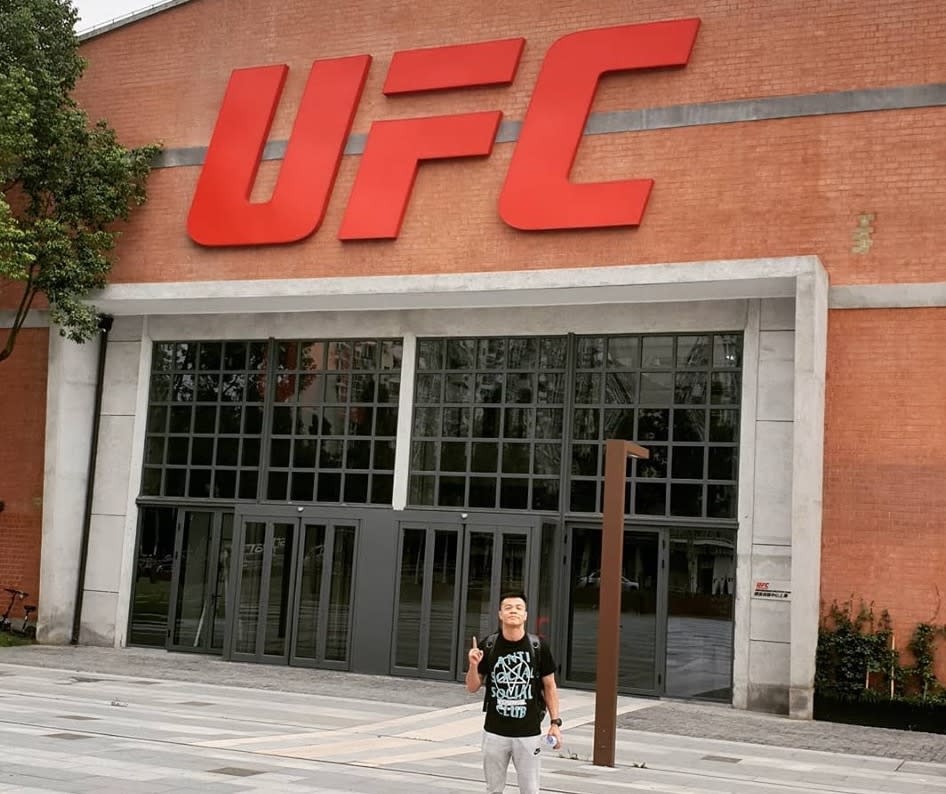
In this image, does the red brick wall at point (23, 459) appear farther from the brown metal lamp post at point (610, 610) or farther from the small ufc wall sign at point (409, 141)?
the brown metal lamp post at point (610, 610)

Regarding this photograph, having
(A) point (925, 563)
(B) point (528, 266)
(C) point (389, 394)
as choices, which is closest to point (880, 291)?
(A) point (925, 563)

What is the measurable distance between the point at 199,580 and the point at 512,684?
44.3 feet

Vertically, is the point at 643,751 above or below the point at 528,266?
below

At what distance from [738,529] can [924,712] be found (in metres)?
3.34

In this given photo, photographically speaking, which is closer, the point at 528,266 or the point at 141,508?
the point at 528,266

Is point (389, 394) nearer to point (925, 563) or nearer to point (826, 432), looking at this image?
point (826, 432)

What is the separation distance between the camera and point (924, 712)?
14672 millimetres

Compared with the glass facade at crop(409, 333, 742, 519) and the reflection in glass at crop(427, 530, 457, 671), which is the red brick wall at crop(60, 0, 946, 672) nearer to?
the glass facade at crop(409, 333, 742, 519)

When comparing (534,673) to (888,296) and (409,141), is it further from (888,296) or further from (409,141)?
(409,141)

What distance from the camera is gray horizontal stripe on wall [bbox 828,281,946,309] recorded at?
15328mm

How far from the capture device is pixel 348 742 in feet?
37.9

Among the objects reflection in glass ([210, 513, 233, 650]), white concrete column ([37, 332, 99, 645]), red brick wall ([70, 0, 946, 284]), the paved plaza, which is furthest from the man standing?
white concrete column ([37, 332, 99, 645])

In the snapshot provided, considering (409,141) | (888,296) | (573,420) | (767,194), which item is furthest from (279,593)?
(888,296)

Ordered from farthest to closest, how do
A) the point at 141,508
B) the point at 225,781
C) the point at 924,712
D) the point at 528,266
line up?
1. the point at 141,508
2. the point at 528,266
3. the point at 924,712
4. the point at 225,781
